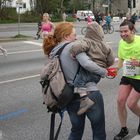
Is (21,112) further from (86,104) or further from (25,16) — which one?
(25,16)

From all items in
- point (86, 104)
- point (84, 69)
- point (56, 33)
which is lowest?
point (86, 104)

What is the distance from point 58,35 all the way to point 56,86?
0.53 metres

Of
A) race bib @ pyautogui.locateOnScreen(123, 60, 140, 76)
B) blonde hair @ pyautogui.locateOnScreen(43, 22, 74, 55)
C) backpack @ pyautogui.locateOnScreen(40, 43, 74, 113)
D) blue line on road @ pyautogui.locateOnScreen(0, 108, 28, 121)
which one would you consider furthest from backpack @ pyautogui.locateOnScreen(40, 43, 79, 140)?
blue line on road @ pyautogui.locateOnScreen(0, 108, 28, 121)

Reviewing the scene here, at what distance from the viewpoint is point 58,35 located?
435 centimetres

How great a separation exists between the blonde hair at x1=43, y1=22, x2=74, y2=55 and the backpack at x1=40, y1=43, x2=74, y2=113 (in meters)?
0.11

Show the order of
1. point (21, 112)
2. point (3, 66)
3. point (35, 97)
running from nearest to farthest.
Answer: point (21, 112)
point (35, 97)
point (3, 66)

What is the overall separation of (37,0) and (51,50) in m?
56.1

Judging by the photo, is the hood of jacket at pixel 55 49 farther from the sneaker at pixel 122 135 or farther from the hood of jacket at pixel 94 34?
the sneaker at pixel 122 135

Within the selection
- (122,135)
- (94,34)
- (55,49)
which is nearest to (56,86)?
(55,49)

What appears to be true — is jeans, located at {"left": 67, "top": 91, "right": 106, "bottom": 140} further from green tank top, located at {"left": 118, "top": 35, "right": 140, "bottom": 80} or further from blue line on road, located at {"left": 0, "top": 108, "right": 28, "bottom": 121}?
blue line on road, located at {"left": 0, "top": 108, "right": 28, "bottom": 121}

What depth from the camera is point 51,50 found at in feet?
14.4

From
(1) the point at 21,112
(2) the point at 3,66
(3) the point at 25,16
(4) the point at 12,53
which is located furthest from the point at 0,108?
(3) the point at 25,16

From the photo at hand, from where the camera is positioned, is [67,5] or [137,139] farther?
[67,5]

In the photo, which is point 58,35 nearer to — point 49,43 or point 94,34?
point 49,43
